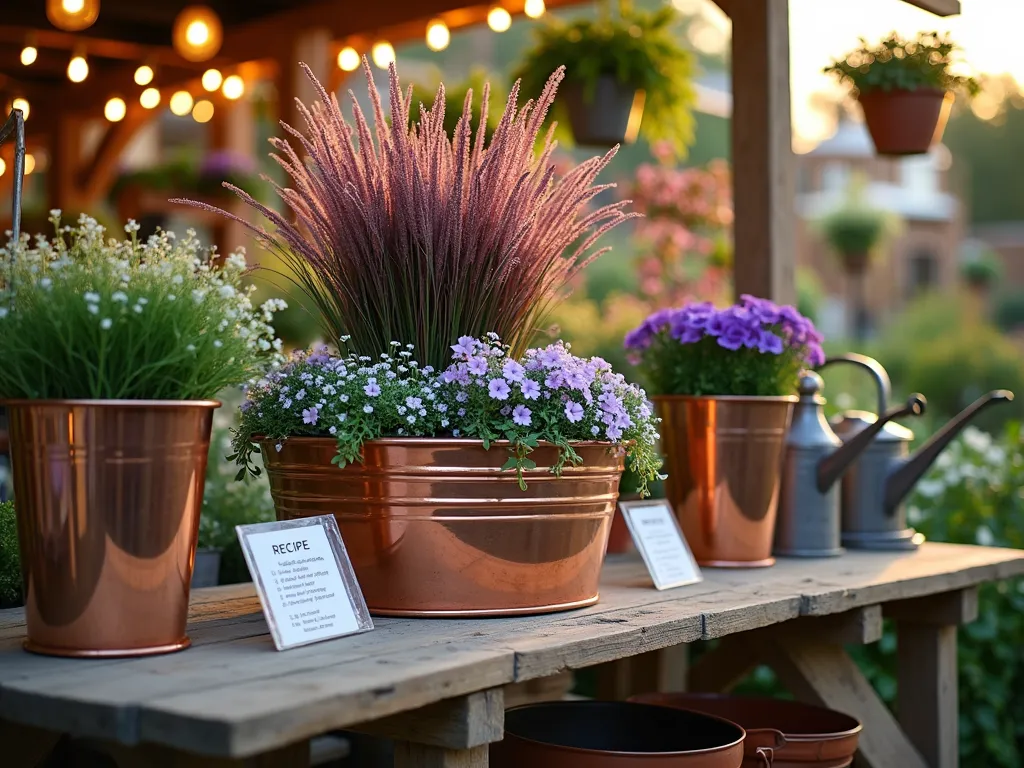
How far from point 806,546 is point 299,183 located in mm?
1340

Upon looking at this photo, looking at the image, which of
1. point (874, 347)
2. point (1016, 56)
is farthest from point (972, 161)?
point (1016, 56)

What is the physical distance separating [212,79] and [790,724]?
183 inches

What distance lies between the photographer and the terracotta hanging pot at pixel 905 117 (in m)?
2.94

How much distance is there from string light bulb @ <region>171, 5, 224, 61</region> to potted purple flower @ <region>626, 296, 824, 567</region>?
10.9 feet

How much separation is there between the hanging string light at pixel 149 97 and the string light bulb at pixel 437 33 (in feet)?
6.52

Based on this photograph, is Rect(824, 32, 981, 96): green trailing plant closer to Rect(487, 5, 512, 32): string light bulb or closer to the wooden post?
the wooden post

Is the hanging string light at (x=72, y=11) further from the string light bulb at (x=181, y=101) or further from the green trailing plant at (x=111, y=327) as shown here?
the green trailing plant at (x=111, y=327)

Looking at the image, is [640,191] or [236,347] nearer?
[236,347]

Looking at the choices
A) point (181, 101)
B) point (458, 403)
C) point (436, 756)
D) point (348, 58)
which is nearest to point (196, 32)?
point (348, 58)

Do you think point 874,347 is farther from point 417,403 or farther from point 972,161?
point 972,161

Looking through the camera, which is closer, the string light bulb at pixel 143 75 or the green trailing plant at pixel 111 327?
the green trailing plant at pixel 111 327

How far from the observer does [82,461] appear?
4.61 feet

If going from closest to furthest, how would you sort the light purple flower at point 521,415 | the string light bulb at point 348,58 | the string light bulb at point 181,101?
the light purple flower at point 521,415 → the string light bulb at point 348,58 → the string light bulb at point 181,101

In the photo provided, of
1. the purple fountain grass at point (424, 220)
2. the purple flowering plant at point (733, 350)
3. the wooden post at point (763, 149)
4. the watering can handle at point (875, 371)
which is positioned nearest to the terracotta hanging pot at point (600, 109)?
the wooden post at point (763, 149)
